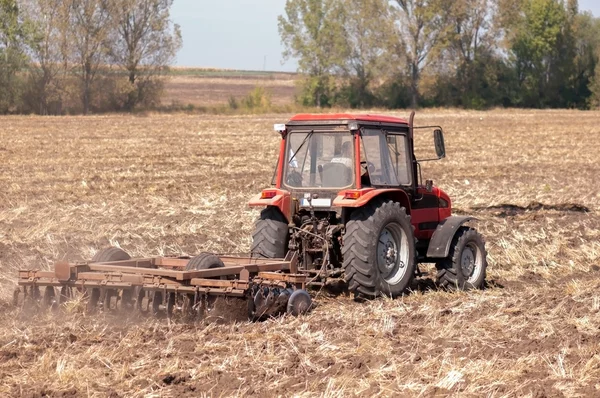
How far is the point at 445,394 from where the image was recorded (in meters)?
5.76

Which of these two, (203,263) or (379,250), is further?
(379,250)

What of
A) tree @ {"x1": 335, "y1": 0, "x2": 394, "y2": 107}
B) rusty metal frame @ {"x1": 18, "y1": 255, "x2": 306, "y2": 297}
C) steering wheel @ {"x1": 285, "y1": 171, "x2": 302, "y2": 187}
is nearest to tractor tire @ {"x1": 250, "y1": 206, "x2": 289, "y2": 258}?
rusty metal frame @ {"x1": 18, "y1": 255, "x2": 306, "y2": 297}

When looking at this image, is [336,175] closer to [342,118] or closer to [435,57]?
[342,118]

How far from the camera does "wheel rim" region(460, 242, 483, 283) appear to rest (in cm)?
1005

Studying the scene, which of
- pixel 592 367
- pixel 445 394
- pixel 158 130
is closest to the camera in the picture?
pixel 445 394

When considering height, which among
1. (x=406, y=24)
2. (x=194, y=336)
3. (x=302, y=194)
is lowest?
(x=194, y=336)

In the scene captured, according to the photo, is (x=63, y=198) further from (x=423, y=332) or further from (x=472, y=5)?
(x=472, y=5)

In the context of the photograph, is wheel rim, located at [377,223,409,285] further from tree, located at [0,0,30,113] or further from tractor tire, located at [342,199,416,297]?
tree, located at [0,0,30,113]

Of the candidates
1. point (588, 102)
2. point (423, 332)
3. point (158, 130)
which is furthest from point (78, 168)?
point (588, 102)

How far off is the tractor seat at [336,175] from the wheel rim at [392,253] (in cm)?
63

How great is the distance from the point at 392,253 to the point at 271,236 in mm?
1242

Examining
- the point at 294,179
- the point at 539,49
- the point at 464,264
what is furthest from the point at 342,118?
the point at 539,49

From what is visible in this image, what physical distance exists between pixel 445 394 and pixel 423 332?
1650 millimetres

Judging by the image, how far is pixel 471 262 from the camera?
33.5ft
